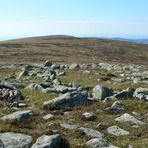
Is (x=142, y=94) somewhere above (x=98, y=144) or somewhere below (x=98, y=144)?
below

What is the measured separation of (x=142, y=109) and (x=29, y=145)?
950 centimetres

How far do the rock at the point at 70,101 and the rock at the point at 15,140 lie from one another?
20.0 feet

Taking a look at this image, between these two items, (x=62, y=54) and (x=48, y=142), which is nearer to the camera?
(x=48, y=142)

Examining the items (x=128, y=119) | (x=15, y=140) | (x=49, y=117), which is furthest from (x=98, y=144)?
(x=49, y=117)

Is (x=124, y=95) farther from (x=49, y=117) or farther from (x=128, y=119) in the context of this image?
(x=49, y=117)

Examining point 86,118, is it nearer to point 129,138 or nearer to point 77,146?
point 129,138

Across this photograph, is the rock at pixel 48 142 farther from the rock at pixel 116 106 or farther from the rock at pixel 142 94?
the rock at pixel 142 94

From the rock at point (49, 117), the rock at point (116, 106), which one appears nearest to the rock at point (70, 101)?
the rock at point (116, 106)

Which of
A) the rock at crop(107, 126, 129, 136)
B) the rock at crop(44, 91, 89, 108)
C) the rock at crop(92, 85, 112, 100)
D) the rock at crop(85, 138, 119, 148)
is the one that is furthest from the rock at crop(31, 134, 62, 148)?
the rock at crop(92, 85, 112, 100)

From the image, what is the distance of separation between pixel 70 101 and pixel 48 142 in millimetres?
7959

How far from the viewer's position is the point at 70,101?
16.2 metres

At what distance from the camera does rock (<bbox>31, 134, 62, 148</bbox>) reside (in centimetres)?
815

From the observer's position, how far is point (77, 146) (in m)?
8.48

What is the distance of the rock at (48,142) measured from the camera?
26.7 feet
